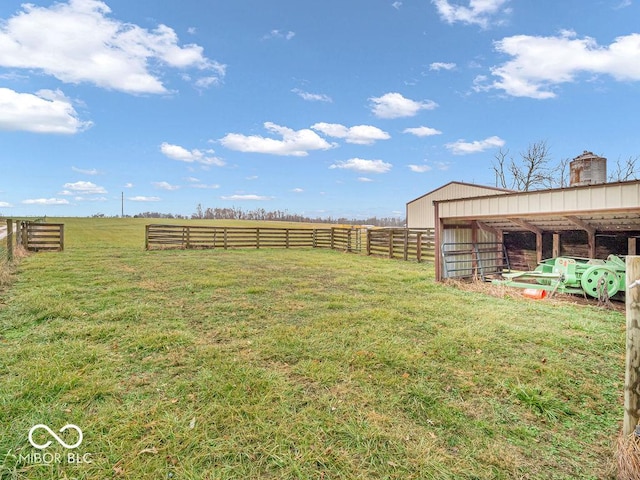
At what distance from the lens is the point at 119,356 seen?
3.08 meters

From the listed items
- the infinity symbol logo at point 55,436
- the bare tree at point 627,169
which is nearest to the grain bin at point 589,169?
the infinity symbol logo at point 55,436

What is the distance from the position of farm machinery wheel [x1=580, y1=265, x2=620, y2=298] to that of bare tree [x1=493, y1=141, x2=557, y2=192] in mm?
22077

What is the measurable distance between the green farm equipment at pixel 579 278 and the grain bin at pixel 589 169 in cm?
181

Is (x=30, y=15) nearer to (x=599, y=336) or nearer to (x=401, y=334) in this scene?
(x=401, y=334)

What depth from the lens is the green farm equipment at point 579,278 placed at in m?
5.41

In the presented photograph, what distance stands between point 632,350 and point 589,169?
6.98 metres

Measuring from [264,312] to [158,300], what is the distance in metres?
2.02

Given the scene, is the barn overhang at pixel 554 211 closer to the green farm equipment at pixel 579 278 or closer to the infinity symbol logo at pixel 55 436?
the green farm equipment at pixel 579 278

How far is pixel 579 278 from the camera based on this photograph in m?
5.88

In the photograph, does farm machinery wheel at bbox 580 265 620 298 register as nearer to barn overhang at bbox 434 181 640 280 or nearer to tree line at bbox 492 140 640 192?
barn overhang at bbox 434 181 640 280

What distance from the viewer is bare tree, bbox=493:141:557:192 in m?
24.1

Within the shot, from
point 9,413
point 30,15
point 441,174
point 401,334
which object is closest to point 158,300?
point 9,413

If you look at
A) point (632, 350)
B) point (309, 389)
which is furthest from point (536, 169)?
point (309, 389)

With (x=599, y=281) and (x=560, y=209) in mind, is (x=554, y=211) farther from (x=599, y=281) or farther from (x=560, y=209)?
(x=599, y=281)
